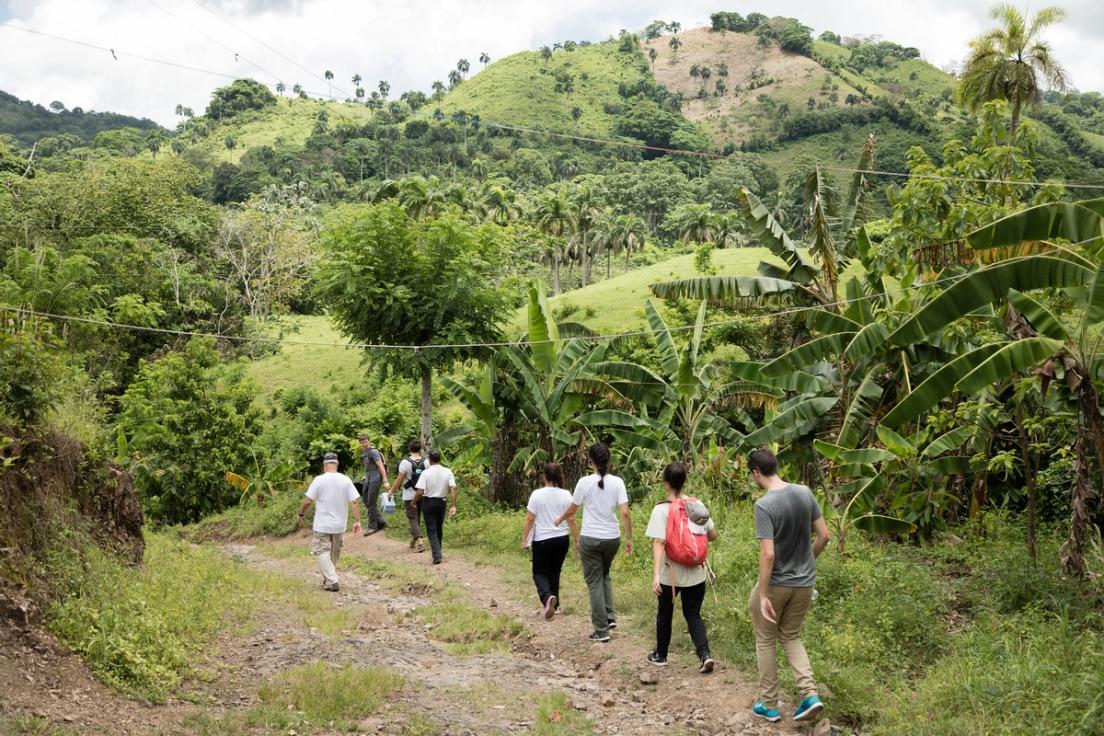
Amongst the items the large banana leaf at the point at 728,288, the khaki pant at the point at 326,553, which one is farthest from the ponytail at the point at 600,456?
the large banana leaf at the point at 728,288

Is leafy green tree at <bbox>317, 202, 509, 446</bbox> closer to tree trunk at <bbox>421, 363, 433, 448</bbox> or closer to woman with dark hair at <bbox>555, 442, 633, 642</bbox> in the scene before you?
tree trunk at <bbox>421, 363, 433, 448</bbox>

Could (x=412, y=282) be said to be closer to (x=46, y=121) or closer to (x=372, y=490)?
(x=372, y=490)

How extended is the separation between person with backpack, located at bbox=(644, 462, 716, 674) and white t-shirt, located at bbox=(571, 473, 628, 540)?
100 centimetres

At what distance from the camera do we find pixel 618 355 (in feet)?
74.4

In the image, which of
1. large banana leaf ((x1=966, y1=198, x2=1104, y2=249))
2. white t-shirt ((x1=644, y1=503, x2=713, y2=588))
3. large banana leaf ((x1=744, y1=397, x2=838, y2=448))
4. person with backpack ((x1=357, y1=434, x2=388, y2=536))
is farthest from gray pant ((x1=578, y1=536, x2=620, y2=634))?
person with backpack ((x1=357, y1=434, x2=388, y2=536))

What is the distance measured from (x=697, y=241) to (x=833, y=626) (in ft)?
198

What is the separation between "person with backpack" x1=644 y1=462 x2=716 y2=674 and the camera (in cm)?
696

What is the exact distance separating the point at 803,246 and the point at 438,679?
1026 cm

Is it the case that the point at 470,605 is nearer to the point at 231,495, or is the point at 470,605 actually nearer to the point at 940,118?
the point at 231,495

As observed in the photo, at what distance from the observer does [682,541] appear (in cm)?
696

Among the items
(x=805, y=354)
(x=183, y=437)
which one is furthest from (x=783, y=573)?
(x=183, y=437)

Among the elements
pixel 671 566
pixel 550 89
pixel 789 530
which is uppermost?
pixel 550 89

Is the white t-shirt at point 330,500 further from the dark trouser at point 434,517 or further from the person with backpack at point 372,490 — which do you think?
the person with backpack at point 372,490

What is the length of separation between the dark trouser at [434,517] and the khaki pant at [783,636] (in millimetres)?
6719
